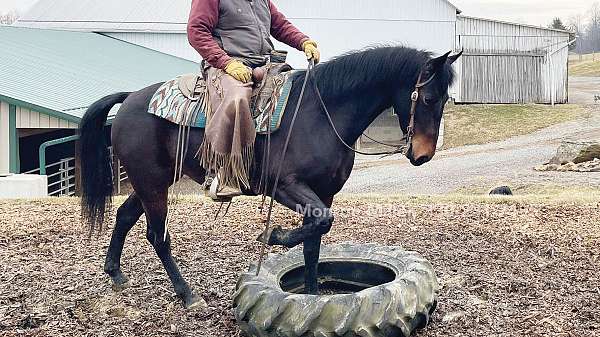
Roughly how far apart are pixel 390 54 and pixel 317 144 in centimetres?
70

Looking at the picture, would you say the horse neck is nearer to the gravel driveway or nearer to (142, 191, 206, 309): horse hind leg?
(142, 191, 206, 309): horse hind leg

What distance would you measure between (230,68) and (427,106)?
3.97ft

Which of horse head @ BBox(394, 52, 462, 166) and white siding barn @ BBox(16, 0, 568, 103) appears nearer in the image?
horse head @ BBox(394, 52, 462, 166)

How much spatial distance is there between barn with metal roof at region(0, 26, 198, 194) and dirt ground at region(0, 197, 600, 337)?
4719mm

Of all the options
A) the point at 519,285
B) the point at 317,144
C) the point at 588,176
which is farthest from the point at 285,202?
the point at 588,176

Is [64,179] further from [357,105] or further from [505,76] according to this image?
[505,76]

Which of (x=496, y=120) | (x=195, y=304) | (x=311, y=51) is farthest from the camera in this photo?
(x=496, y=120)

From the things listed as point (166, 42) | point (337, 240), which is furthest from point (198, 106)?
point (166, 42)

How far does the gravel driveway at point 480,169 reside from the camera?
15414 mm

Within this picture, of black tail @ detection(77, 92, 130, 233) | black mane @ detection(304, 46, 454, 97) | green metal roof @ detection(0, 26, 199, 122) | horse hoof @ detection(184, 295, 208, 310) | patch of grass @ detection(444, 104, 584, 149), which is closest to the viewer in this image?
black mane @ detection(304, 46, 454, 97)

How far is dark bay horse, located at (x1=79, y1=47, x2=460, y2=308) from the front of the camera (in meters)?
3.80

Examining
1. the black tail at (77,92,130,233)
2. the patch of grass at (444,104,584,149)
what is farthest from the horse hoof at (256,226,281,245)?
the patch of grass at (444,104,584,149)

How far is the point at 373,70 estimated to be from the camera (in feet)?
12.9

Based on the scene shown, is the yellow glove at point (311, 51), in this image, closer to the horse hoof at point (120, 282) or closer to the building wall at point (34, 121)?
the horse hoof at point (120, 282)
